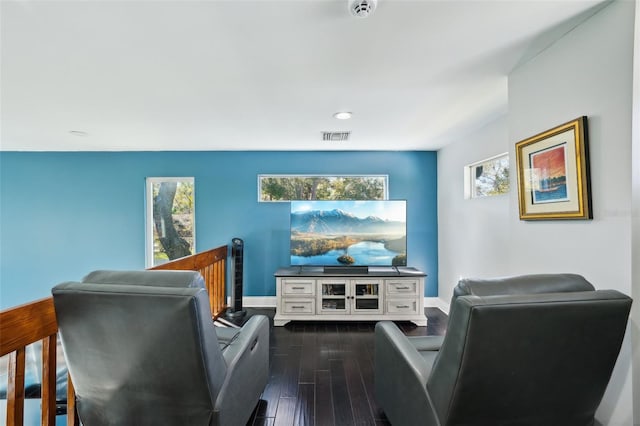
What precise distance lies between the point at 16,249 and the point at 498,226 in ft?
21.5

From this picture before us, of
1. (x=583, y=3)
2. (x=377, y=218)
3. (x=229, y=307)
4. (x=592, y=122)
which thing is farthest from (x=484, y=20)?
(x=229, y=307)

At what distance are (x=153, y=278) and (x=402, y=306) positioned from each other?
303 centimetres

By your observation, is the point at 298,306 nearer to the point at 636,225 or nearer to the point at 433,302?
the point at 433,302

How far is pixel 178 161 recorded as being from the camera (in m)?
4.36

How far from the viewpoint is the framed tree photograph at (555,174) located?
57.6 inches

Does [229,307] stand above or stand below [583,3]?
below

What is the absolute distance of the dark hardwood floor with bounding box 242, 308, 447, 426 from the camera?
6.47 feet

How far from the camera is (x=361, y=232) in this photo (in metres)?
3.79

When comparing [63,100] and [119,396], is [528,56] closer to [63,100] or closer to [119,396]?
[119,396]

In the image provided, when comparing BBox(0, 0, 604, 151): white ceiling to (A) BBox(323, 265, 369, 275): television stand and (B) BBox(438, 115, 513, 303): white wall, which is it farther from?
(A) BBox(323, 265, 369, 275): television stand

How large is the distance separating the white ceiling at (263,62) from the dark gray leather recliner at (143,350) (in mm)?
1280

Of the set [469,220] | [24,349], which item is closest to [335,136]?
[469,220]

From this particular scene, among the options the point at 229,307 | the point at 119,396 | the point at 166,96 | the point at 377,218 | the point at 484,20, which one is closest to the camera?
the point at 119,396

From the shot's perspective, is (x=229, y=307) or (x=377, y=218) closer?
(x=377, y=218)
